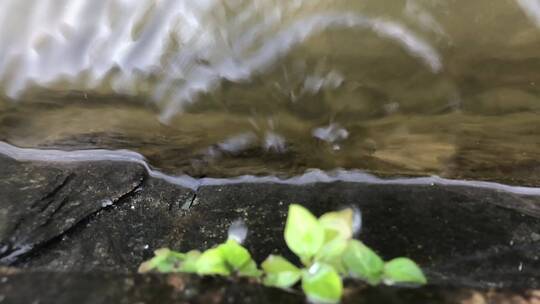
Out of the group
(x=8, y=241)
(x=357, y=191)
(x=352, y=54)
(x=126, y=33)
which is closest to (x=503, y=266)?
(x=357, y=191)

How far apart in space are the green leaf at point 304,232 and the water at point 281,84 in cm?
80

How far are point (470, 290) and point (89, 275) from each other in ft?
2.16

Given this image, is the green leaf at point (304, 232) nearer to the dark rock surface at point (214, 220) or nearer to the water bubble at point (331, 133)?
the dark rock surface at point (214, 220)

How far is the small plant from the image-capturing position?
915 mm

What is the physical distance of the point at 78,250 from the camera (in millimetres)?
1409

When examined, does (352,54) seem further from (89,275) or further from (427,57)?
(89,275)

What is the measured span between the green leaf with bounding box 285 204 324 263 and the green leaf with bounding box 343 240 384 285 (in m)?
0.07

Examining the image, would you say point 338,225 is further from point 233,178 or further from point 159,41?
point 159,41

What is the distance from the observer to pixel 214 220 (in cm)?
152

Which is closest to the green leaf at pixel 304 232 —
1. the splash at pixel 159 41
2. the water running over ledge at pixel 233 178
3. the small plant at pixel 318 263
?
the small plant at pixel 318 263

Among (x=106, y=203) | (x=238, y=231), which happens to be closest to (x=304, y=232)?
(x=238, y=231)

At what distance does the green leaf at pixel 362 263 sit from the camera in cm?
99

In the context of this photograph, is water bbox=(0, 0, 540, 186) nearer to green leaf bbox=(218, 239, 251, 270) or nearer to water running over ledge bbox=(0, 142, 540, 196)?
water running over ledge bbox=(0, 142, 540, 196)

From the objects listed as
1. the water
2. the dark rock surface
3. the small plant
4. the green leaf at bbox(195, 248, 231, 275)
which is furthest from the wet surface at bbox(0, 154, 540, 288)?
the green leaf at bbox(195, 248, 231, 275)
